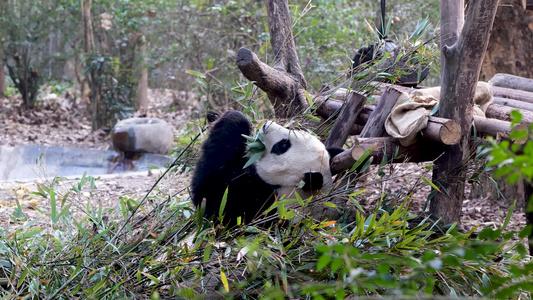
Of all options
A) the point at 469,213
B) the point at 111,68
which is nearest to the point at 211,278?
the point at 469,213

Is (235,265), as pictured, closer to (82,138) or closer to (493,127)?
(493,127)

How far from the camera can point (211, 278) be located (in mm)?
1864

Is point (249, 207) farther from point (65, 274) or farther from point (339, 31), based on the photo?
point (339, 31)

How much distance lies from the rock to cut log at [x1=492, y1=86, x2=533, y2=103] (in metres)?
4.60

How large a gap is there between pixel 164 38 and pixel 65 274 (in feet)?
22.6

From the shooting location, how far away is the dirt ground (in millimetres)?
3852

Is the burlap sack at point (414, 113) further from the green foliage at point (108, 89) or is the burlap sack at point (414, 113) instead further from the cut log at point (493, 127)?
the green foliage at point (108, 89)

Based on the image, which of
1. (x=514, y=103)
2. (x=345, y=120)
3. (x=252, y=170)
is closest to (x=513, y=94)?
(x=514, y=103)

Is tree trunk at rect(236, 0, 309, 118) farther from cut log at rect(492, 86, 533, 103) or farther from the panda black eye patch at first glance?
cut log at rect(492, 86, 533, 103)

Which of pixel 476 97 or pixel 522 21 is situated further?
pixel 522 21

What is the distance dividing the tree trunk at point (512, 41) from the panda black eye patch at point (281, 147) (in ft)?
9.31

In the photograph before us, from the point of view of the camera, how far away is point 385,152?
7.74 feet

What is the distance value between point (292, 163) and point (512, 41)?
295 centimetres

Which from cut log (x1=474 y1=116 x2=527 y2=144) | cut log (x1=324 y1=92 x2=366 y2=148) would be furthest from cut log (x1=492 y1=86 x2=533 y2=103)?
cut log (x1=324 y1=92 x2=366 y2=148)
